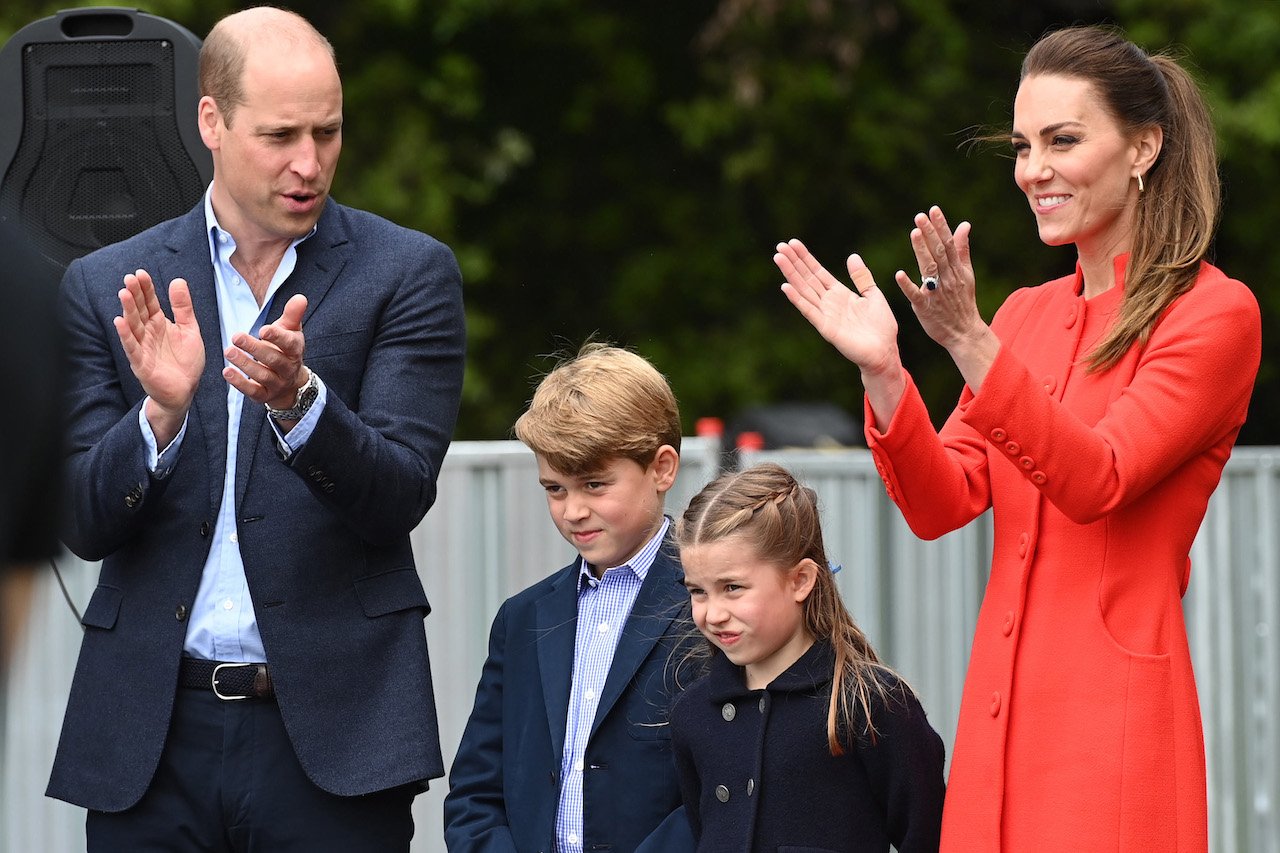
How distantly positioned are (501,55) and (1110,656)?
1032 cm

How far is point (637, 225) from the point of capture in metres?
13.0

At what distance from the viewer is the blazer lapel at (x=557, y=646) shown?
330 centimetres

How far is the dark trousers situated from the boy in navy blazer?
11.3 inches

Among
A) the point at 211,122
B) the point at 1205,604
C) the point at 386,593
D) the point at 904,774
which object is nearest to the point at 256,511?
the point at 386,593

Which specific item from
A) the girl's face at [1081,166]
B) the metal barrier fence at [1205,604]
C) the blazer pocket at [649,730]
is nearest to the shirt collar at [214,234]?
the blazer pocket at [649,730]

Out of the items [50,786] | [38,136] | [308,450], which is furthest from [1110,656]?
[38,136]

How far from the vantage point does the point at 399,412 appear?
3279 millimetres

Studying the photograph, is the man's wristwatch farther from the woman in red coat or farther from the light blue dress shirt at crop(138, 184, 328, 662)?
the woman in red coat

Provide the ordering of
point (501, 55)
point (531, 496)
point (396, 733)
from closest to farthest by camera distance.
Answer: point (396, 733)
point (531, 496)
point (501, 55)

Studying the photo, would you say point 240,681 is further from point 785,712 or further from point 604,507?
point 785,712

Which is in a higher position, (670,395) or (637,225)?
(637,225)

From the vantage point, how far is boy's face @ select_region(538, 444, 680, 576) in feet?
10.9

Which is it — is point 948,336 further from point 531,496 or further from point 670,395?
point 531,496

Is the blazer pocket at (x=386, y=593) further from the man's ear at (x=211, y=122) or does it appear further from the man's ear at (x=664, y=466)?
the man's ear at (x=211, y=122)
